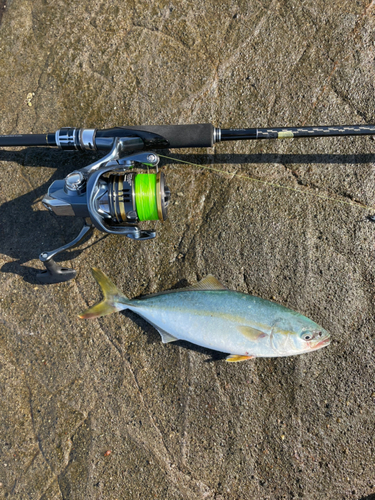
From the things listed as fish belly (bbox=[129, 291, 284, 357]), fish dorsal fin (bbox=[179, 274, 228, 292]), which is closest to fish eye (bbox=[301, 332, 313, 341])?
fish belly (bbox=[129, 291, 284, 357])

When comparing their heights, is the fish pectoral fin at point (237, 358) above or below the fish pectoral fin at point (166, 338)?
below

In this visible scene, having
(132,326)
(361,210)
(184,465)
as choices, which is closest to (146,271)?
(132,326)

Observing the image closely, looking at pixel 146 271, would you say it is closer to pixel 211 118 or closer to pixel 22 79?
pixel 211 118

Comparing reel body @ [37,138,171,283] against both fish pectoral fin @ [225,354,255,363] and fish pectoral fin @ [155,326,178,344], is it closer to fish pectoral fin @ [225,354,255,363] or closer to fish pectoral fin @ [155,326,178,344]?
fish pectoral fin @ [155,326,178,344]

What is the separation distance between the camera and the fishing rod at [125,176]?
6.32ft

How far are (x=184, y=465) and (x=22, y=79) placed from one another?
3.55m

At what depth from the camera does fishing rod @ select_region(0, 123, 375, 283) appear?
1927mm

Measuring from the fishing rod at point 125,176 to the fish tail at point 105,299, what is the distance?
0.51 meters

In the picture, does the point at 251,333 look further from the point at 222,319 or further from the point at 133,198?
the point at 133,198

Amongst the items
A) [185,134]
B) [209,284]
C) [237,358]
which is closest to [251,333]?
[237,358]

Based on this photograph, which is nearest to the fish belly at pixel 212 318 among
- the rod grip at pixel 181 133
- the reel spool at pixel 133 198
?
the reel spool at pixel 133 198

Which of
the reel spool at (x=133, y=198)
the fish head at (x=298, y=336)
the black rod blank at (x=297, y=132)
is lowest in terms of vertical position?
the fish head at (x=298, y=336)

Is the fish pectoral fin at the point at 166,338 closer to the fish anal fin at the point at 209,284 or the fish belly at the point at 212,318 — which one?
the fish belly at the point at 212,318

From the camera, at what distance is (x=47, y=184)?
8.36 feet
